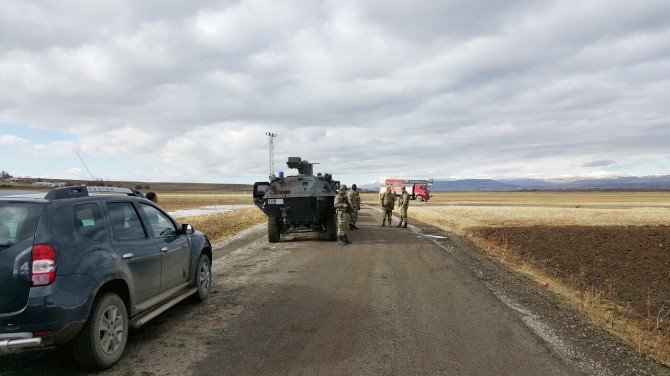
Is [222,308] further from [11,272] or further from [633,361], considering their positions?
[633,361]

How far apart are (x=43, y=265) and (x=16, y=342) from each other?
24.3 inches

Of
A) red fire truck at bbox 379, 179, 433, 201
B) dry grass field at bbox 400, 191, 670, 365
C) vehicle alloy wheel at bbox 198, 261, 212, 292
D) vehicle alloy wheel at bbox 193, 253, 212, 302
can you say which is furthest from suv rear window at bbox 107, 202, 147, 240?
red fire truck at bbox 379, 179, 433, 201

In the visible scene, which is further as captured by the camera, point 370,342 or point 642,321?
point 642,321

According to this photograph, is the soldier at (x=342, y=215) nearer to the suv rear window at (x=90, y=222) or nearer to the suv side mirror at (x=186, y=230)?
the suv side mirror at (x=186, y=230)

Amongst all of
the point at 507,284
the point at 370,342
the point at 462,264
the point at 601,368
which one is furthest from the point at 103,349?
the point at 462,264

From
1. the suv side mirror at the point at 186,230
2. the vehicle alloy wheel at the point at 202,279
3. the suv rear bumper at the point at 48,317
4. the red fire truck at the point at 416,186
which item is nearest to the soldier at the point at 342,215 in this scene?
the vehicle alloy wheel at the point at 202,279

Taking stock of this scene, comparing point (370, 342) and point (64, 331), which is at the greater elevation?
point (64, 331)

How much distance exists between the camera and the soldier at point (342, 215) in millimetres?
13594

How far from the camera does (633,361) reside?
445 centimetres

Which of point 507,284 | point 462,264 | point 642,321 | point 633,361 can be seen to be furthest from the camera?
point 462,264

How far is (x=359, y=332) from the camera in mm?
5215

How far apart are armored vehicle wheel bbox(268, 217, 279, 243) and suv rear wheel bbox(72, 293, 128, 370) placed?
9.45 metres

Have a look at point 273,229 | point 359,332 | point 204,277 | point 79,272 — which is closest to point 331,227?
point 273,229

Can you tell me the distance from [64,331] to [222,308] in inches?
104
